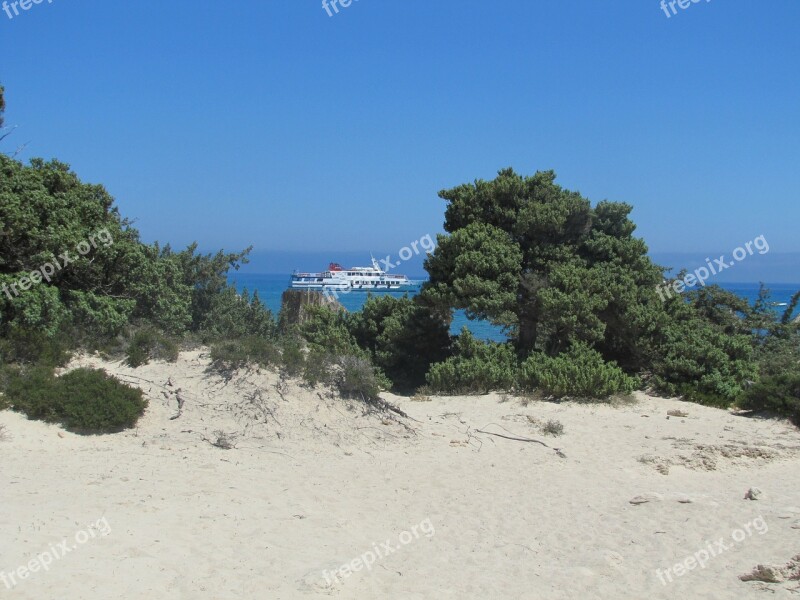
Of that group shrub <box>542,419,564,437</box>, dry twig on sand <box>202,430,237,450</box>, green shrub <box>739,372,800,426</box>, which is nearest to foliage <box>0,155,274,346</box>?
dry twig on sand <box>202,430,237,450</box>

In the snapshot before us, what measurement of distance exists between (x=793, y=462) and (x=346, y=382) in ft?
25.3

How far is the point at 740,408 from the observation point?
14586mm

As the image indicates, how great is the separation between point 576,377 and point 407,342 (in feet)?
17.2

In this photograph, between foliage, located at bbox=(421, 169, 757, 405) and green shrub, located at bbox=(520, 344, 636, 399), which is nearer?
green shrub, located at bbox=(520, 344, 636, 399)

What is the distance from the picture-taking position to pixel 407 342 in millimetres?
18344

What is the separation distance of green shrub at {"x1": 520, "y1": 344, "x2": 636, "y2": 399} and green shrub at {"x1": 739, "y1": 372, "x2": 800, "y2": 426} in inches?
93.9

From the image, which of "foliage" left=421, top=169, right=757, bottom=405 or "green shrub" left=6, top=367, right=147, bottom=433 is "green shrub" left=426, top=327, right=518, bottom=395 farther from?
"green shrub" left=6, top=367, right=147, bottom=433

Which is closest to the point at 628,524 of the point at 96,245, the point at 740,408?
the point at 740,408

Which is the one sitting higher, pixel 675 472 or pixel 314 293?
pixel 314 293

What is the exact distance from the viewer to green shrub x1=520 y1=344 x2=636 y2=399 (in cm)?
1452

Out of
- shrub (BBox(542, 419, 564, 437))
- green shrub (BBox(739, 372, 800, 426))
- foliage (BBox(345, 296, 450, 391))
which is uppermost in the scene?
foliage (BBox(345, 296, 450, 391))

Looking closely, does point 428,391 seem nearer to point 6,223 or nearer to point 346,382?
point 346,382

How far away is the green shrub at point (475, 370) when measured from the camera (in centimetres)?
1568

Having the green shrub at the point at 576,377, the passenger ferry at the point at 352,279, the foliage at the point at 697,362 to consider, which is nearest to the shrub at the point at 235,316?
the green shrub at the point at 576,377
